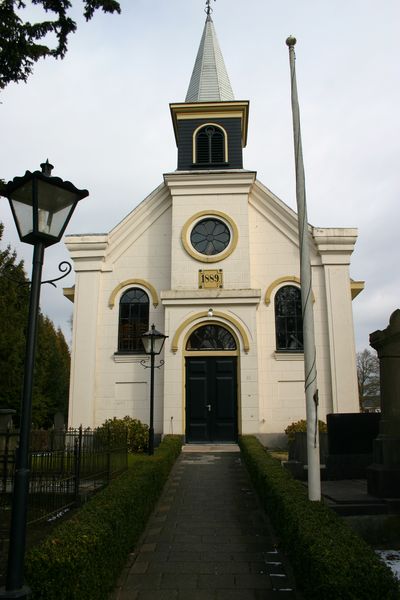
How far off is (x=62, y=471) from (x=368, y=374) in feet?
164

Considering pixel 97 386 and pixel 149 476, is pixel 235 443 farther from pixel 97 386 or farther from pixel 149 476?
pixel 149 476

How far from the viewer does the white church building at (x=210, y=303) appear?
1778cm

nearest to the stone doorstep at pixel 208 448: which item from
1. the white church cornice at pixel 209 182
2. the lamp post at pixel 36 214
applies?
the white church cornice at pixel 209 182

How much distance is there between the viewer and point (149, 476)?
8594mm

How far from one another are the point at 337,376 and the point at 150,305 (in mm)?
7326

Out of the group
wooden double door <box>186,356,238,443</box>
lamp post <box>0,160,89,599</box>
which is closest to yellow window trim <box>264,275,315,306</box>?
wooden double door <box>186,356,238,443</box>

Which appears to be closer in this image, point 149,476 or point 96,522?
point 96,522

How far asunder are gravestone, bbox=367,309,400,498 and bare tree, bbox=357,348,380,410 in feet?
148

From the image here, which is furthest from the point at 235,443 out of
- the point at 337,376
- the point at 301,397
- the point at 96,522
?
the point at 96,522

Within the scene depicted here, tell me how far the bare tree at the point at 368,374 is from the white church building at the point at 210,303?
35.5m

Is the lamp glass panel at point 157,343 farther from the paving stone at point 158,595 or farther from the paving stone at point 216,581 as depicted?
the paving stone at point 158,595

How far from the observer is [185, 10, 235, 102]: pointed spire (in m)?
21.6

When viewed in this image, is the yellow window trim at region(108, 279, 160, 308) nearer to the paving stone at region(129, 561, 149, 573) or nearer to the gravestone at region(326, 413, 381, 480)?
the gravestone at region(326, 413, 381, 480)

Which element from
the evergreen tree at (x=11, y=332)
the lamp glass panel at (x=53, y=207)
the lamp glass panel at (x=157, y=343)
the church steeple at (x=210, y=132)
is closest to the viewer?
the lamp glass panel at (x=53, y=207)
